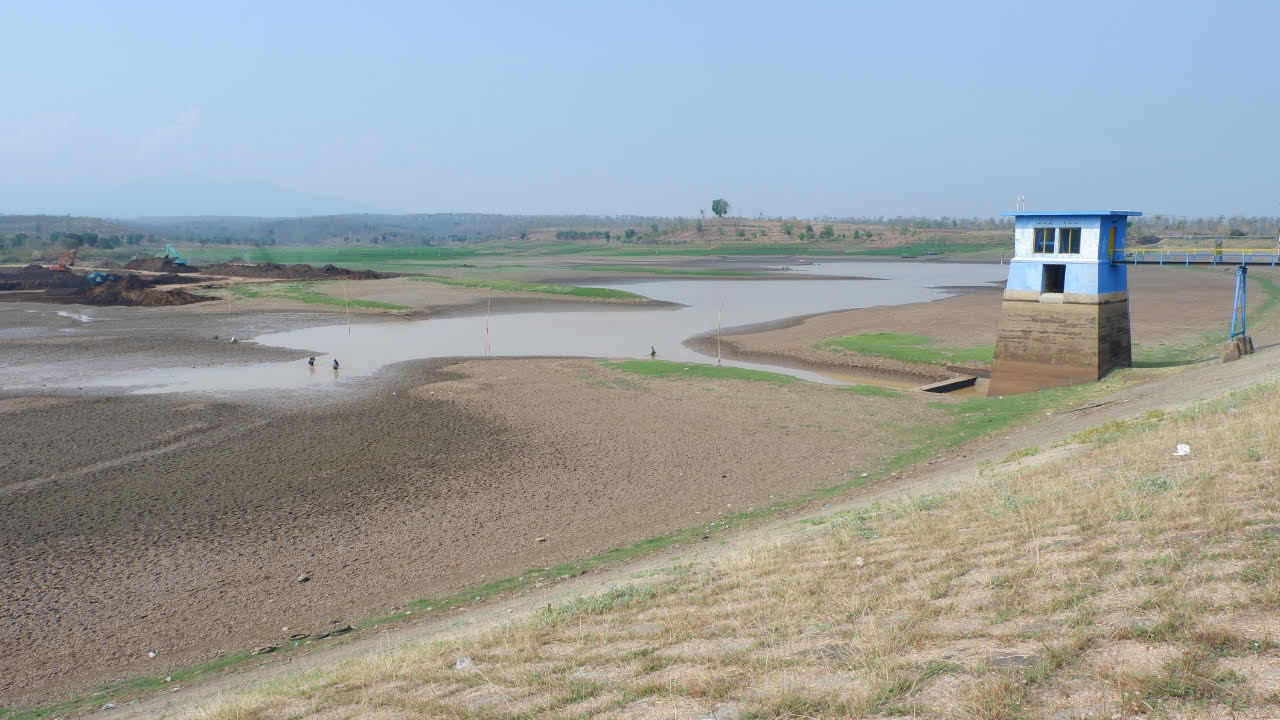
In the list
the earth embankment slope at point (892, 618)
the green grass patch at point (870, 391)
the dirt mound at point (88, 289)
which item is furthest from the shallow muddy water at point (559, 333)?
the earth embankment slope at point (892, 618)

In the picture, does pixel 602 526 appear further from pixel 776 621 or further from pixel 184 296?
pixel 184 296

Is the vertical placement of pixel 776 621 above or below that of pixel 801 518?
above

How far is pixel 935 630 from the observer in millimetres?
8555

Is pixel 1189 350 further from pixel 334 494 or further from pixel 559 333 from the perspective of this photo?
pixel 334 494

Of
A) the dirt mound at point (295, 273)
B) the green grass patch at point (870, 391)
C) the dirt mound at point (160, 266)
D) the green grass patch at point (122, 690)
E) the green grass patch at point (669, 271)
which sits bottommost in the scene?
the green grass patch at point (122, 690)

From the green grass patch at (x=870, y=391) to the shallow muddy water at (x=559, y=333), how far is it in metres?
5.87

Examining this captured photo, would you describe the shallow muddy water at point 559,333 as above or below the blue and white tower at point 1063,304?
below

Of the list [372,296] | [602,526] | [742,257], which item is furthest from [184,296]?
[742,257]

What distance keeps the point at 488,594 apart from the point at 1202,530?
34.7ft

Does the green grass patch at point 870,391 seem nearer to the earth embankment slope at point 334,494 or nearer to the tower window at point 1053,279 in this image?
the earth embankment slope at point 334,494

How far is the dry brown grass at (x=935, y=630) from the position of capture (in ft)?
23.3

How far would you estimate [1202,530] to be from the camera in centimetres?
992

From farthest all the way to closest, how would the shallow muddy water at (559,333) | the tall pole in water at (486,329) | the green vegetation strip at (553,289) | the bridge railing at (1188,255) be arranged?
the green vegetation strip at (553,289), the tall pole in water at (486,329), the shallow muddy water at (559,333), the bridge railing at (1188,255)

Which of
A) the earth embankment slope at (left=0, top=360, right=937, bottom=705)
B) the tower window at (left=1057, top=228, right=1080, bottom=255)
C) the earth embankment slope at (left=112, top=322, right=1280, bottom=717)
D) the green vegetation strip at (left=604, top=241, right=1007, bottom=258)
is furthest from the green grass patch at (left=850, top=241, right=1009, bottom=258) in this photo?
the earth embankment slope at (left=112, top=322, right=1280, bottom=717)
